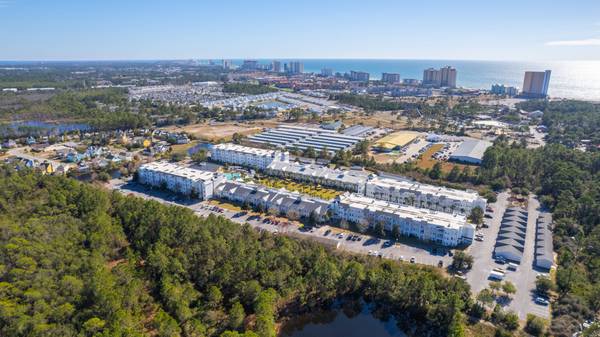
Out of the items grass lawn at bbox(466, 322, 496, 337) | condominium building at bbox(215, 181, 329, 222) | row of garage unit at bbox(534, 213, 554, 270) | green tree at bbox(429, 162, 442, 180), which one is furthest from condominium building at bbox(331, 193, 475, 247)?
green tree at bbox(429, 162, 442, 180)

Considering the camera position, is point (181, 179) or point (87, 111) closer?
point (181, 179)

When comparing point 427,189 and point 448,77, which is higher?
point 448,77

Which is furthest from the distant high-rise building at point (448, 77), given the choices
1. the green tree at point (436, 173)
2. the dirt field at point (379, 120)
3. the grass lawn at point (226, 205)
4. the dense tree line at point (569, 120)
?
the grass lawn at point (226, 205)

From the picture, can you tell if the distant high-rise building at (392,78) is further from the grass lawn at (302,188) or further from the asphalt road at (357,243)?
the asphalt road at (357,243)

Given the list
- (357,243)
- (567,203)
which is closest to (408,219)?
(357,243)

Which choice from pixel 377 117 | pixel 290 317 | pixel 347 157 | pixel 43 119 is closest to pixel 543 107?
pixel 377 117

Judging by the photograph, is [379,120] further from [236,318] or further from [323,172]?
[236,318]
